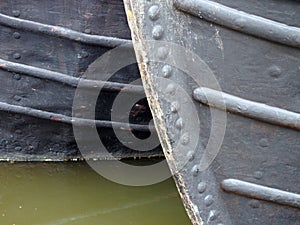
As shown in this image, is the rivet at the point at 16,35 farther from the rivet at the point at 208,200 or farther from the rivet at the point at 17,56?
the rivet at the point at 208,200

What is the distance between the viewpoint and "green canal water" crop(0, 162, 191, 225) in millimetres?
2371

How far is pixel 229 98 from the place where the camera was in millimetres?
1543

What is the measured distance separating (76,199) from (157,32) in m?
1.22

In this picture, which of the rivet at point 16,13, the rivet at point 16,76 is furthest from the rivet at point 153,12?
the rivet at point 16,76

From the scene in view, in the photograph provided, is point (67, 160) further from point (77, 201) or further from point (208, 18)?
point (208, 18)

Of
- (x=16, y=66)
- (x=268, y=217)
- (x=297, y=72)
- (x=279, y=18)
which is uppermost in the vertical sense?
(x=279, y=18)

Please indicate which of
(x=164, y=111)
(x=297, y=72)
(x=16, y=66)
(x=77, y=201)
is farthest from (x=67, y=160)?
(x=297, y=72)

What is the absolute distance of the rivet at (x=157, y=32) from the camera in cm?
149

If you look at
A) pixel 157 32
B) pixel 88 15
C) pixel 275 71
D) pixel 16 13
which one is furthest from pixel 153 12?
pixel 16 13

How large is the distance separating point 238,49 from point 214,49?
Answer: 0.20ft

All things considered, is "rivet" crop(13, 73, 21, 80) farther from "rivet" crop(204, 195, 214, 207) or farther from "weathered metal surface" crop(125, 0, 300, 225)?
"rivet" crop(204, 195, 214, 207)

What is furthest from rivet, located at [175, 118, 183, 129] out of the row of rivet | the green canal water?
the green canal water

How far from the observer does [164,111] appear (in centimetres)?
154

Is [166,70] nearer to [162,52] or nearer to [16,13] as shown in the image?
[162,52]
